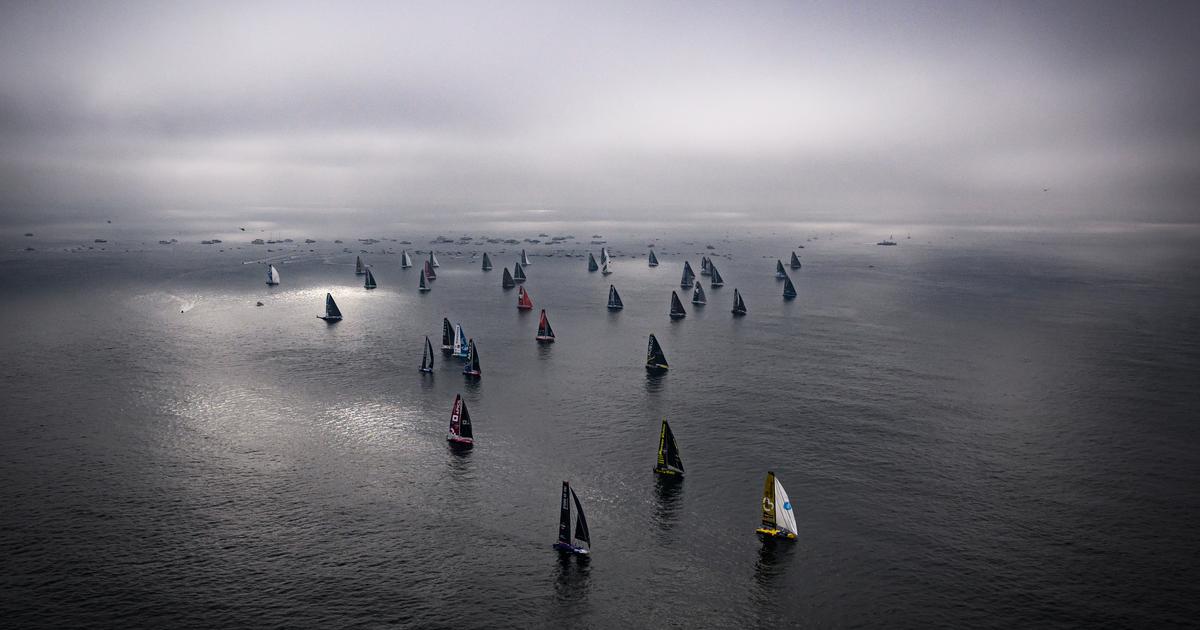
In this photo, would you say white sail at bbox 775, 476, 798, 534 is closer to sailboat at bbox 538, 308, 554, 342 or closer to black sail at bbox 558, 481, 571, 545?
black sail at bbox 558, 481, 571, 545

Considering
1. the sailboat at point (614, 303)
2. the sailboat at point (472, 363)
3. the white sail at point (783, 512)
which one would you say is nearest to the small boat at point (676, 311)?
the sailboat at point (614, 303)

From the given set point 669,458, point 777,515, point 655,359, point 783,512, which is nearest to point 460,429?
point 669,458

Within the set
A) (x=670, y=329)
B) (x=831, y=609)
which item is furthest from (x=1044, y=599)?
(x=670, y=329)

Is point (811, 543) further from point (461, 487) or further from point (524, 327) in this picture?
point (524, 327)

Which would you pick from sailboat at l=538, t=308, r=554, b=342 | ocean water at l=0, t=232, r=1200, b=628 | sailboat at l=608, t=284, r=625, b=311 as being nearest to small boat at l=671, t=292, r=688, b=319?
sailboat at l=608, t=284, r=625, b=311

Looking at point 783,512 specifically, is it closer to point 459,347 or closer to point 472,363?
point 472,363

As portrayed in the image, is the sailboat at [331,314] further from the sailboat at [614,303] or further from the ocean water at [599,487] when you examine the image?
the sailboat at [614,303]
